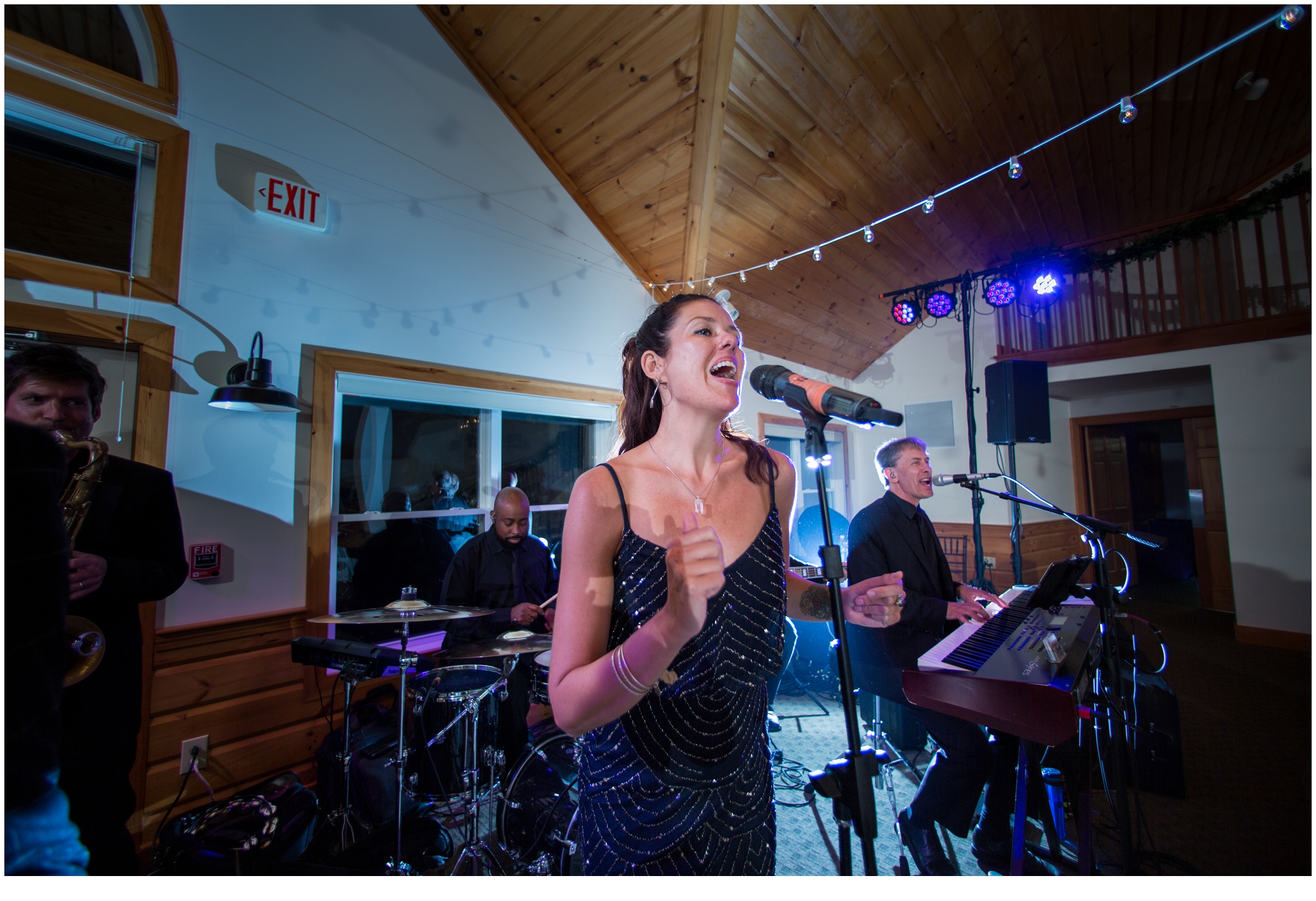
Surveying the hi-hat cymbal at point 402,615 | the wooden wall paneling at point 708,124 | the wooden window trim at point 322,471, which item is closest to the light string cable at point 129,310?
the wooden window trim at point 322,471

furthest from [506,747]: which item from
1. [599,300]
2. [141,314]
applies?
[599,300]

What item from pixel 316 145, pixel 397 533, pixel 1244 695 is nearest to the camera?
pixel 316 145

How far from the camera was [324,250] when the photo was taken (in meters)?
3.04

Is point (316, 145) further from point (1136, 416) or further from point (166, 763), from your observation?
point (1136, 416)

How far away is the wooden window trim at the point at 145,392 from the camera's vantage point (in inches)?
89.5

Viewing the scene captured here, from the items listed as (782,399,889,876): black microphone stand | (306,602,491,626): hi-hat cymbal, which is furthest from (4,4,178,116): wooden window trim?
(782,399,889,876): black microphone stand

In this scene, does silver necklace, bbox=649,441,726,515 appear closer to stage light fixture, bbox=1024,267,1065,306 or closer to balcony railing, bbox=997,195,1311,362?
stage light fixture, bbox=1024,267,1065,306

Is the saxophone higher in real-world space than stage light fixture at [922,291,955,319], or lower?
lower

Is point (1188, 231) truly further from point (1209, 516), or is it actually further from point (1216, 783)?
point (1216, 783)

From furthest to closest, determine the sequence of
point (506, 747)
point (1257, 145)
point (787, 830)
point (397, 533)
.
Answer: point (1257, 145)
point (397, 533)
point (506, 747)
point (787, 830)

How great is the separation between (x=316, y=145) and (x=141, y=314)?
55.1 inches

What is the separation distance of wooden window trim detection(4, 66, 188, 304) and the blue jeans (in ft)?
8.50

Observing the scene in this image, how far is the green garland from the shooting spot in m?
5.27

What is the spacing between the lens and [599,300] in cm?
Result: 457
